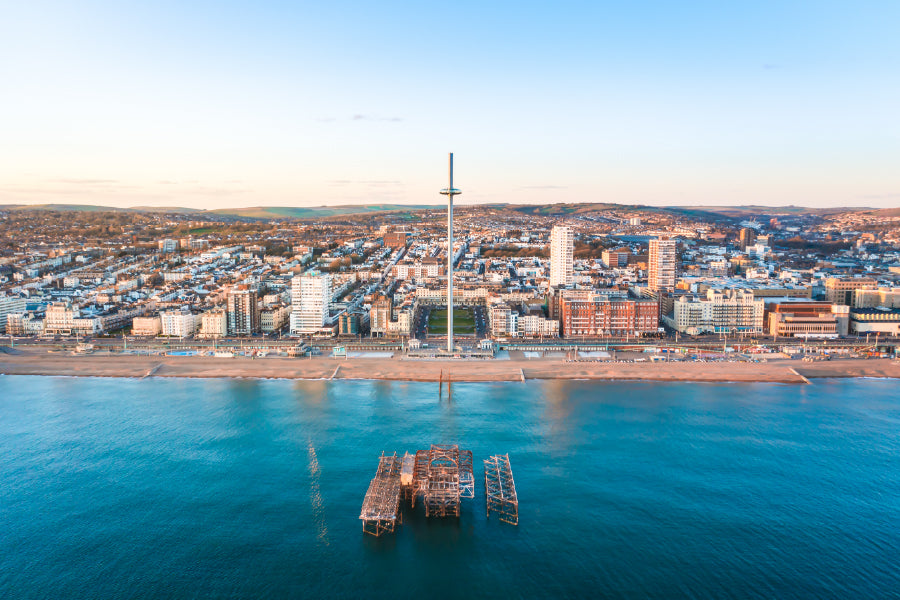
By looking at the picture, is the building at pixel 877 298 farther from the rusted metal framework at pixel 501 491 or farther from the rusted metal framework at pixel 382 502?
the rusted metal framework at pixel 382 502

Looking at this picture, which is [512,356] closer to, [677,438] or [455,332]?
[455,332]

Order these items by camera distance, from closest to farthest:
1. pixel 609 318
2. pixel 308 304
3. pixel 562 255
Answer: pixel 609 318, pixel 308 304, pixel 562 255

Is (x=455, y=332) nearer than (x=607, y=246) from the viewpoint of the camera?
Yes

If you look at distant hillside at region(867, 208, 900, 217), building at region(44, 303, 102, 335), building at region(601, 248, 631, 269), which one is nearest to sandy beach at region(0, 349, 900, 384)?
building at region(44, 303, 102, 335)

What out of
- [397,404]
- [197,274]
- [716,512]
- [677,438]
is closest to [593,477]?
[716,512]

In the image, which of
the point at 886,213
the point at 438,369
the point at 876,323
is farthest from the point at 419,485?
the point at 886,213

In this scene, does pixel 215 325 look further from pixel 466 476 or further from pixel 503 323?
pixel 466 476
